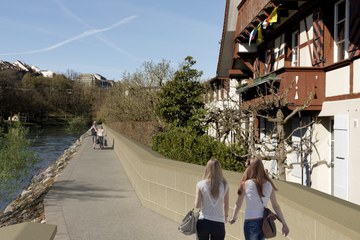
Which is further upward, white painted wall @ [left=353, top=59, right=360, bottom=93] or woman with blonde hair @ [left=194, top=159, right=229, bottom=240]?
white painted wall @ [left=353, top=59, right=360, bottom=93]

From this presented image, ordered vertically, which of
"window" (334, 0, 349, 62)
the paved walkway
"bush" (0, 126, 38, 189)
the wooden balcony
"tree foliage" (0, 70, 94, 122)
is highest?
"tree foliage" (0, 70, 94, 122)

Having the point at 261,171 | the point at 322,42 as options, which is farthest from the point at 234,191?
the point at 322,42

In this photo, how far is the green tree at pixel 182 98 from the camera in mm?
18469

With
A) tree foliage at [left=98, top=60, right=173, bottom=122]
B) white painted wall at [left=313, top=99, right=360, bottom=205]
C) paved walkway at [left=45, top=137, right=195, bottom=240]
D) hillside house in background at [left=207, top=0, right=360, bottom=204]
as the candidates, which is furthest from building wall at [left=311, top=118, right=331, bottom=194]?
tree foliage at [left=98, top=60, right=173, bottom=122]

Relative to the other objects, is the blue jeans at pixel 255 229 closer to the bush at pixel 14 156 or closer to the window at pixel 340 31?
the window at pixel 340 31

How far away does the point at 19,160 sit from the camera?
1719 centimetres

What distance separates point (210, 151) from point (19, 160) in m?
10.2

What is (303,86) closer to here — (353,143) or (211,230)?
(353,143)

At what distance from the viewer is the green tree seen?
18.5 metres

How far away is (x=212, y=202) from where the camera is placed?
15.8 feet

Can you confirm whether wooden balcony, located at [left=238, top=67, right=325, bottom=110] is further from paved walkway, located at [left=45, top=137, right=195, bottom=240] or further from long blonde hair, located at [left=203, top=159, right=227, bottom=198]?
long blonde hair, located at [left=203, top=159, right=227, bottom=198]

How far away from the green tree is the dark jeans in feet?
43.0

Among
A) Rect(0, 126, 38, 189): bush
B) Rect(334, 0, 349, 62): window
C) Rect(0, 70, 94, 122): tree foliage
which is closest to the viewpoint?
Rect(334, 0, 349, 62): window

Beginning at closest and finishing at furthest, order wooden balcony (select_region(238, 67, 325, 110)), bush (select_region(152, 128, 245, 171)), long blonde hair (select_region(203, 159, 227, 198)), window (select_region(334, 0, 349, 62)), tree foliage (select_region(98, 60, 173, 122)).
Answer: long blonde hair (select_region(203, 159, 227, 198)) → bush (select_region(152, 128, 245, 171)) → window (select_region(334, 0, 349, 62)) → wooden balcony (select_region(238, 67, 325, 110)) → tree foliage (select_region(98, 60, 173, 122))
